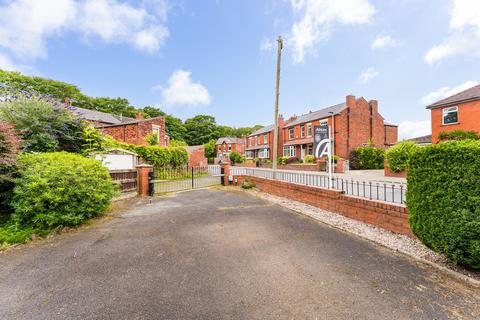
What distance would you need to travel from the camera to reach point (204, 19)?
45.2ft

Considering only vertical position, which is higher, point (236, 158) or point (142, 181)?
point (236, 158)

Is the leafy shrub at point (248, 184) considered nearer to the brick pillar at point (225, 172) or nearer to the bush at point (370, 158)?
the brick pillar at point (225, 172)

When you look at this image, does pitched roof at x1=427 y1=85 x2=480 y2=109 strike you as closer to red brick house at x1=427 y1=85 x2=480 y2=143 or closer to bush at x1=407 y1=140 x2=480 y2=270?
red brick house at x1=427 y1=85 x2=480 y2=143

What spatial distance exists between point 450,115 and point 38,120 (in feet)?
92.9

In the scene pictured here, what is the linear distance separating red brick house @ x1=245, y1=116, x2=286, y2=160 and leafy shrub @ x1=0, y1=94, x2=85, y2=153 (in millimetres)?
31186

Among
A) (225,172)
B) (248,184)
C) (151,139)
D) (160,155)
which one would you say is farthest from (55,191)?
(151,139)

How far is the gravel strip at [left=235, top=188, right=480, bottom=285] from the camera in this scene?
10.6 ft

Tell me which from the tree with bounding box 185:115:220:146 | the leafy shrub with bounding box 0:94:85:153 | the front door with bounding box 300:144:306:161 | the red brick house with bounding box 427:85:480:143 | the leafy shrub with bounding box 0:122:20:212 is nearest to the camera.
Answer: the leafy shrub with bounding box 0:122:20:212

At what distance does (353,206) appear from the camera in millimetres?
5965

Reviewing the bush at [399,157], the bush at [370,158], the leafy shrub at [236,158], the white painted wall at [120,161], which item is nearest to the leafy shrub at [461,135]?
the bush at [399,157]

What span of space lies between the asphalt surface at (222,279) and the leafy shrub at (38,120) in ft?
15.8

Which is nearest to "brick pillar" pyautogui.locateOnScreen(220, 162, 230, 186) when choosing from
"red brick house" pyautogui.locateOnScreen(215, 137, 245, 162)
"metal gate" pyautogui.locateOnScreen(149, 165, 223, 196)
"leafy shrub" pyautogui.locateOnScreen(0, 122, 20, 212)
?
"metal gate" pyautogui.locateOnScreen(149, 165, 223, 196)

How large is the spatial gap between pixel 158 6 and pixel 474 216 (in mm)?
15142

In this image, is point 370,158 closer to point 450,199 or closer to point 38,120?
point 450,199
